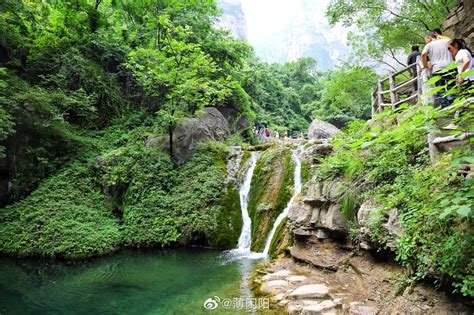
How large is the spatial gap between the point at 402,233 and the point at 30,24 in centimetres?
1796

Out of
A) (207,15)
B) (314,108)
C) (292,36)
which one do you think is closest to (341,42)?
(292,36)

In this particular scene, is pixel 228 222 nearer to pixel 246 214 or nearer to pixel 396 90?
pixel 246 214

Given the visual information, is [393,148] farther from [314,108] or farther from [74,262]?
[314,108]

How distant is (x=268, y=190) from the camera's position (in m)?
11.6

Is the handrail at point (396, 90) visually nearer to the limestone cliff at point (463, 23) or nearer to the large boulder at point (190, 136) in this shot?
the limestone cliff at point (463, 23)

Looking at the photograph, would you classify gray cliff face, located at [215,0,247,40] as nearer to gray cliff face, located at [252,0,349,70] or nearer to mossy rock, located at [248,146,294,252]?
gray cliff face, located at [252,0,349,70]

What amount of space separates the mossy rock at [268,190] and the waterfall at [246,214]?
0.19 metres

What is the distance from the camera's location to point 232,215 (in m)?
11.6

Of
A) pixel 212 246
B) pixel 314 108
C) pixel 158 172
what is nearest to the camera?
pixel 212 246

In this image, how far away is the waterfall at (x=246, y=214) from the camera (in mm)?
10680

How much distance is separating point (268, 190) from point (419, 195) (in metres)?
7.75

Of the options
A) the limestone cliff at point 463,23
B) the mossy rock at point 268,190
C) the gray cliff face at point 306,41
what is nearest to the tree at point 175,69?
the mossy rock at point 268,190

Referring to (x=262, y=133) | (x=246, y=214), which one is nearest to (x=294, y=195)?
(x=246, y=214)


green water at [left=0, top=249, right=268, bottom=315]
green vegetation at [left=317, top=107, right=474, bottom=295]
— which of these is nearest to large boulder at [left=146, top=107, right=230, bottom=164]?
green water at [left=0, top=249, right=268, bottom=315]
